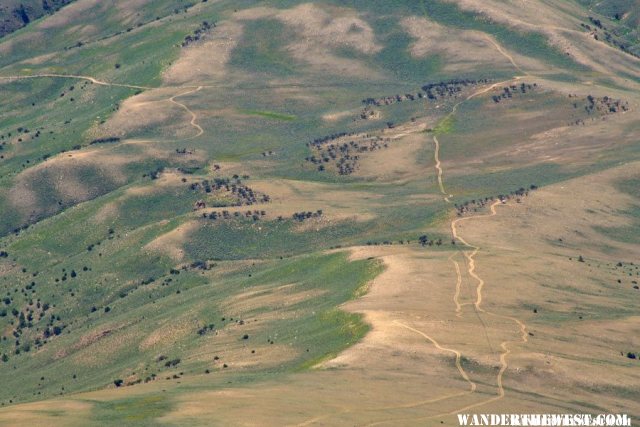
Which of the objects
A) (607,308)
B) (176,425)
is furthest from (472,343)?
(176,425)

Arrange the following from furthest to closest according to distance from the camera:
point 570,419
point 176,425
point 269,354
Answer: point 269,354 → point 570,419 → point 176,425

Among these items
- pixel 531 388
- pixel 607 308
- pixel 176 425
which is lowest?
pixel 607 308

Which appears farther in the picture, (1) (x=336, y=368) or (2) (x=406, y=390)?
(1) (x=336, y=368)

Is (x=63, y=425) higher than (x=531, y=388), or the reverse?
(x=63, y=425)

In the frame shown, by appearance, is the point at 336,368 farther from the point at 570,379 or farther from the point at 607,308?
the point at 607,308

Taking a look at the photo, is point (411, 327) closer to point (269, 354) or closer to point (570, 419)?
point (269, 354)

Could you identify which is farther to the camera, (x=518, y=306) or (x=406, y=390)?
(x=518, y=306)

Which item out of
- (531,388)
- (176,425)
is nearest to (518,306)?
(531,388)

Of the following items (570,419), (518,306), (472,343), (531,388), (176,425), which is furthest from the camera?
(518,306)

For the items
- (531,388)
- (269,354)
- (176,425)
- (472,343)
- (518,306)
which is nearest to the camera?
(176,425)
